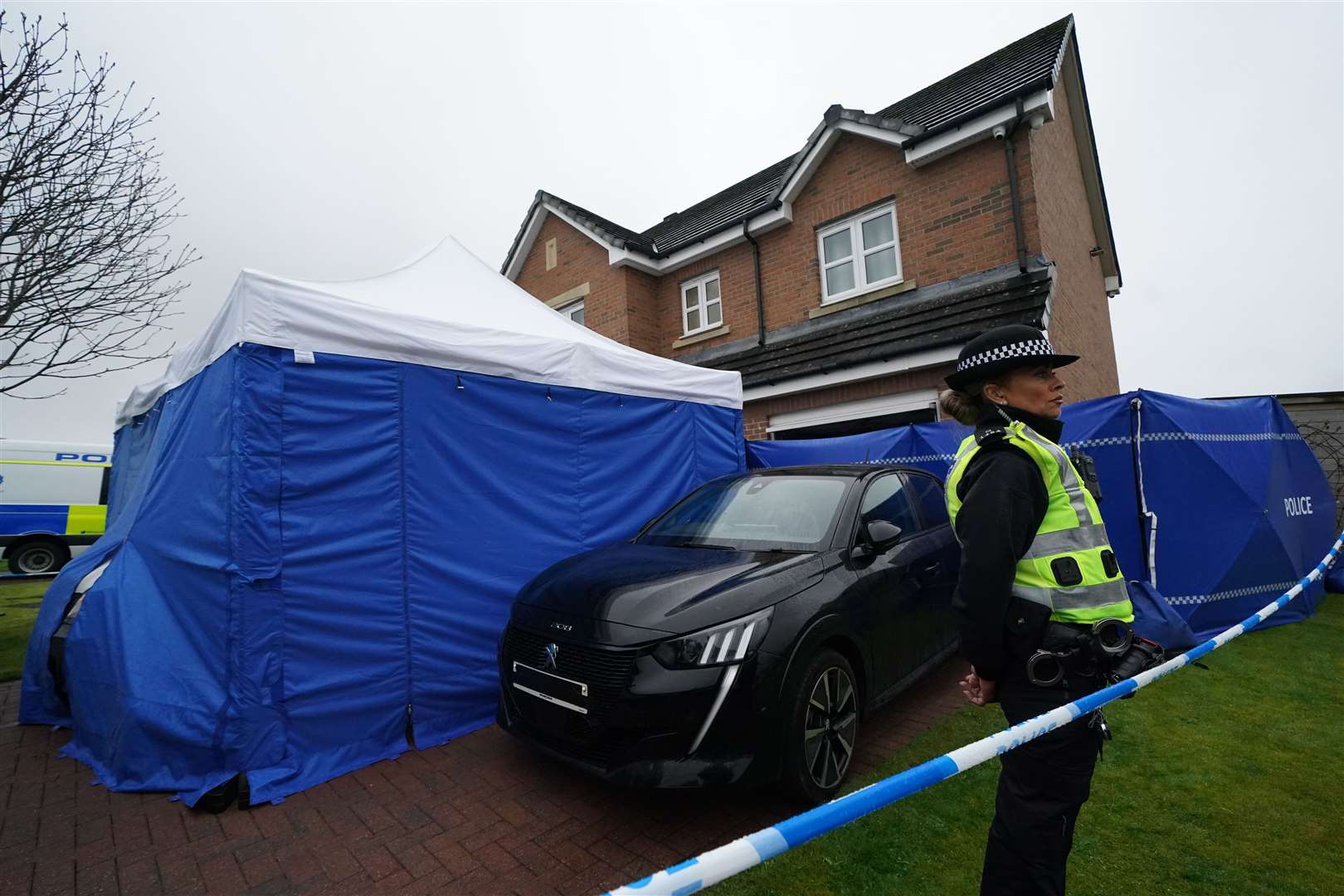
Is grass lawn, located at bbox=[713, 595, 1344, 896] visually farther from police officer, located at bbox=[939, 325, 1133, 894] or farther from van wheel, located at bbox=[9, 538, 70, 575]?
van wheel, located at bbox=[9, 538, 70, 575]

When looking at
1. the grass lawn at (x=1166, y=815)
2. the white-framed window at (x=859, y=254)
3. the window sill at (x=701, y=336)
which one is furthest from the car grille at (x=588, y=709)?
the window sill at (x=701, y=336)

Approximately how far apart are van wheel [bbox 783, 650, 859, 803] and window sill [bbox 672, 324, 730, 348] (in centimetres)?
894

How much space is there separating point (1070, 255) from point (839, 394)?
456 centimetres

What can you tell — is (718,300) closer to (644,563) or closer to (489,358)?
(489,358)

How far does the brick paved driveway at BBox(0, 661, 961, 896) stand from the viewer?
2.48 meters

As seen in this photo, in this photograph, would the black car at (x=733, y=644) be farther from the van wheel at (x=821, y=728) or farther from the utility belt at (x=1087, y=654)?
the utility belt at (x=1087, y=654)

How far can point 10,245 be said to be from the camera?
568cm

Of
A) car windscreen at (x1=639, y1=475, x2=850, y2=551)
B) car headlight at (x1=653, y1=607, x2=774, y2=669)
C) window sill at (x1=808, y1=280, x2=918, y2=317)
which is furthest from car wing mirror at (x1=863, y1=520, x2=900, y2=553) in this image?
window sill at (x1=808, y1=280, x2=918, y2=317)

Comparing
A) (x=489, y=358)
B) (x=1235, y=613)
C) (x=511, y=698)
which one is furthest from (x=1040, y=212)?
(x=511, y=698)

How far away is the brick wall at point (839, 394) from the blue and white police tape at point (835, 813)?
5.87 m

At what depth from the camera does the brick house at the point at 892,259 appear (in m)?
7.98

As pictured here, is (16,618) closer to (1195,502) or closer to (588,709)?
(588,709)

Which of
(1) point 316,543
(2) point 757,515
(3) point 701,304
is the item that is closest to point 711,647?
(2) point 757,515

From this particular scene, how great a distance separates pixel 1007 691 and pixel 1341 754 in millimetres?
3218
